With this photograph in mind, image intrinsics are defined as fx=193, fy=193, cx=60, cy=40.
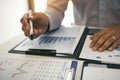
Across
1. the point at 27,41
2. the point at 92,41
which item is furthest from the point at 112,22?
the point at 27,41

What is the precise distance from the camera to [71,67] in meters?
0.52

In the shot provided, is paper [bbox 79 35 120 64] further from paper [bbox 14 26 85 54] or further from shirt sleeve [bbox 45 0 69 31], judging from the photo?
shirt sleeve [bbox 45 0 69 31]

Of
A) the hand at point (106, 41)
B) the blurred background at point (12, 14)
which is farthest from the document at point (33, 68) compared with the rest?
the blurred background at point (12, 14)

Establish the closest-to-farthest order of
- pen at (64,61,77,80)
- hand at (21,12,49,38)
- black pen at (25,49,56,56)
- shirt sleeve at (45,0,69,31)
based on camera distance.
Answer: pen at (64,61,77,80) → black pen at (25,49,56,56) → hand at (21,12,49,38) → shirt sleeve at (45,0,69,31)

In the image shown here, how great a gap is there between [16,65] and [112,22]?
669 mm

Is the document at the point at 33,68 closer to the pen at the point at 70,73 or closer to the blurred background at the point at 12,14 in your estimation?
the pen at the point at 70,73

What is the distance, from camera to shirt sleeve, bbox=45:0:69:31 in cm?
93

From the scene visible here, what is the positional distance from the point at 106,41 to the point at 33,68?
0.93ft

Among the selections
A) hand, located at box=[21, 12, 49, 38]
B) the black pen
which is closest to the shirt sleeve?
hand, located at box=[21, 12, 49, 38]

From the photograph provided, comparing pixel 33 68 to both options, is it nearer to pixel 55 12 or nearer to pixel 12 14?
pixel 55 12

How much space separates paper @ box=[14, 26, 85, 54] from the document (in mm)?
80

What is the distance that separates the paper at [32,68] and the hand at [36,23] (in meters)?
0.19

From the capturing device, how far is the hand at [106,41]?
0.64 m

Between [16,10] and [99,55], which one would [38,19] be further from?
[16,10]
